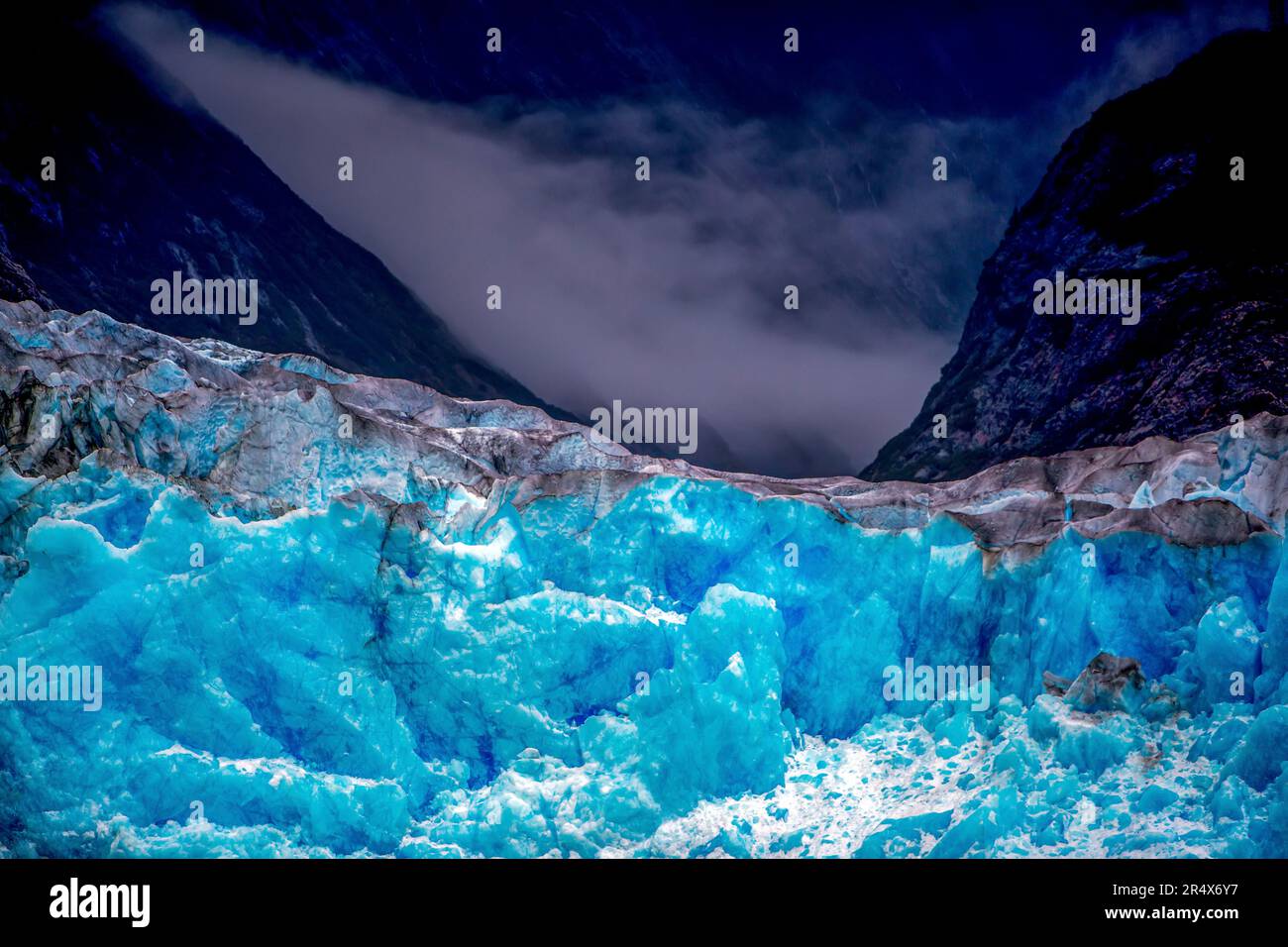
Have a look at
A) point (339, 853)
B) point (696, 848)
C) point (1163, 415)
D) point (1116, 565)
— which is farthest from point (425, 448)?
point (1163, 415)

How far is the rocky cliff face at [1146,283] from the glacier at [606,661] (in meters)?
23.7

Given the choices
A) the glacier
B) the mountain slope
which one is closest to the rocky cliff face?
the glacier

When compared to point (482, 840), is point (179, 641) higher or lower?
higher

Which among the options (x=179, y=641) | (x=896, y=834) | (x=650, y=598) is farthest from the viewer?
(x=650, y=598)

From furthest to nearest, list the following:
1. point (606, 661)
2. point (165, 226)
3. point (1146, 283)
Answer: point (165, 226) < point (1146, 283) < point (606, 661)

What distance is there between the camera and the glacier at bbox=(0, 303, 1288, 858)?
16.4 metres

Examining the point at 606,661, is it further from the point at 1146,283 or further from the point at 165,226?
the point at 165,226

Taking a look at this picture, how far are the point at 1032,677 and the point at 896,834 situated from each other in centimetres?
393

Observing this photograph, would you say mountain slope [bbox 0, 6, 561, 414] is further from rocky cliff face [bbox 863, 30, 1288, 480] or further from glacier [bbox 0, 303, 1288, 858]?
glacier [bbox 0, 303, 1288, 858]

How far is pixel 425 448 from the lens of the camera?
23188 mm

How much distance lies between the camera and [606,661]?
18.7 m

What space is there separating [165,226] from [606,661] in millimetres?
47300

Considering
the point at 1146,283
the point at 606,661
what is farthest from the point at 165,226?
the point at 1146,283
